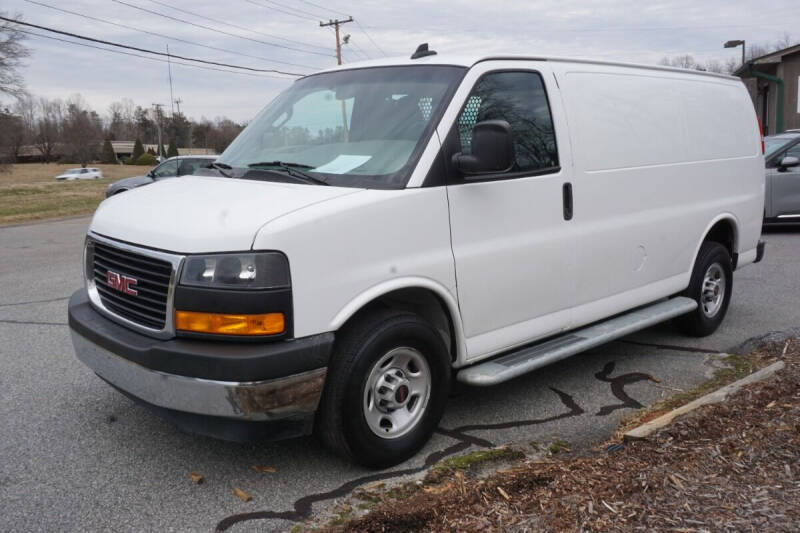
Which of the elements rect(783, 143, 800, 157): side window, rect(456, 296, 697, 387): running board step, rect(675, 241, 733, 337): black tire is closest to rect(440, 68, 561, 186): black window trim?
rect(456, 296, 697, 387): running board step

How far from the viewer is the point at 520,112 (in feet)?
14.8

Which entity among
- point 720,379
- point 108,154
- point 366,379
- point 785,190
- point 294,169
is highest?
point 108,154

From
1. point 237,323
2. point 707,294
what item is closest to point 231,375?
point 237,323

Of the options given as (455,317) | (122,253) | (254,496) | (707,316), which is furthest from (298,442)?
(707,316)

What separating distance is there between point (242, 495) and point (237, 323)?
91 centimetres

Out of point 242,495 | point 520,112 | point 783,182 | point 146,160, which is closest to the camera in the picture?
point 242,495

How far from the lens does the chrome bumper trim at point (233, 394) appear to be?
3258mm

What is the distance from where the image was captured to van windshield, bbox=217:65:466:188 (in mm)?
3961

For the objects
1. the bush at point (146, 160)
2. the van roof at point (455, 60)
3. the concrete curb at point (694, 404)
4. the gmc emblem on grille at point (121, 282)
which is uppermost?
the bush at point (146, 160)

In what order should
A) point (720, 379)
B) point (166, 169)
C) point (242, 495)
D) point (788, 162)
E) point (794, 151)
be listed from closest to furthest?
1. point (242, 495)
2. point (720, 379)
3. point (788, 162)
4. point (794, 151)
5. point (166, 169)

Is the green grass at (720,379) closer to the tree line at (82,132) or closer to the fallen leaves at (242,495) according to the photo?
the fallen leaves at (242,495)

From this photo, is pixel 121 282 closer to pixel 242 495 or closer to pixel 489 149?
pixel 242 495

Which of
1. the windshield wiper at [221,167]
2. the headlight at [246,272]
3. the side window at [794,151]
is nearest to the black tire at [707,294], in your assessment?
the windshield wiper at [221,167]

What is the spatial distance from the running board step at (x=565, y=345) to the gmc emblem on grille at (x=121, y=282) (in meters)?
1.82
